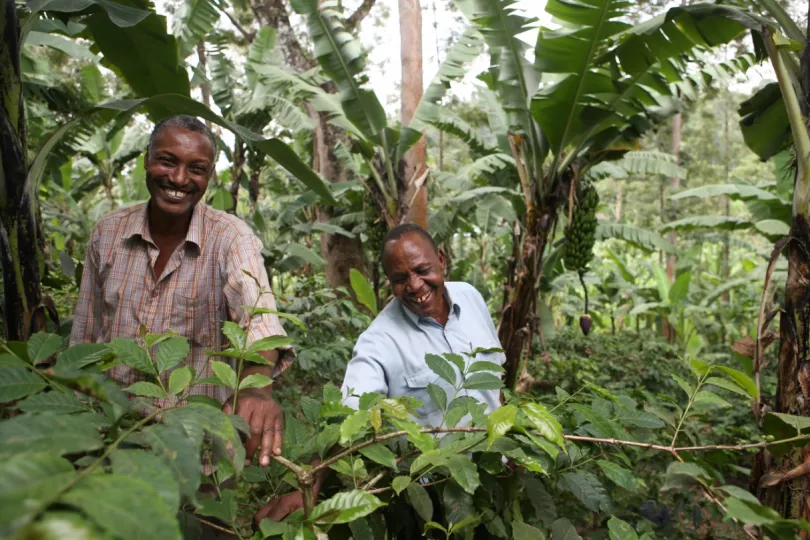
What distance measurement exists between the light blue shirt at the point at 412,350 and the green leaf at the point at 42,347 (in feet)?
3.13

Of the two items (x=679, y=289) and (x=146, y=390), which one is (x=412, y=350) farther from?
(x=679, y=289)

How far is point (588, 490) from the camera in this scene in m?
1.17

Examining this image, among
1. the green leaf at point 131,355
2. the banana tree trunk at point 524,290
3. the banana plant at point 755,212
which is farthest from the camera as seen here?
the banana plant at point 755,212

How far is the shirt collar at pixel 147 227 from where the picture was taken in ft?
6.08

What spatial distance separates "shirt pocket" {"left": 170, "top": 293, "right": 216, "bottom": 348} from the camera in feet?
6.10

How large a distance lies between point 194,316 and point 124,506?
1.51 m

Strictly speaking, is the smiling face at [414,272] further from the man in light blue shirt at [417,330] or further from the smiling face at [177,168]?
the smiling face at [177,168]

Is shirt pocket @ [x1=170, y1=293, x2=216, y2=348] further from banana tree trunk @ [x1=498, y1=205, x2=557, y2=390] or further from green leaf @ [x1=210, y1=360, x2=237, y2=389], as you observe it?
banana tree trunk @ [x1=498, y1=205, x2=557, y2=390]

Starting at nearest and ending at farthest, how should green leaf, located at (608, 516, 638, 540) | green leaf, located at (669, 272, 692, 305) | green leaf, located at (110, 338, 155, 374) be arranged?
green leaf, located at (110, 338, 155, 374), green leaf, located at (608, 516, 638, 540), green leaf, located at (669, 272, 692, 305)

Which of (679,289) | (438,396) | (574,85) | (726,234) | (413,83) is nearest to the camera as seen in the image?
(438,396)

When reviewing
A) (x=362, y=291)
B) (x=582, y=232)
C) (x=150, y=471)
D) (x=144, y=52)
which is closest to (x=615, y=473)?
(x=150, y=471)

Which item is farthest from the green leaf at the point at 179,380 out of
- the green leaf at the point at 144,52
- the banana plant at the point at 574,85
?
the banana plant at the point at 574,85

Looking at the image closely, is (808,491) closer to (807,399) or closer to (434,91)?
(807,399)

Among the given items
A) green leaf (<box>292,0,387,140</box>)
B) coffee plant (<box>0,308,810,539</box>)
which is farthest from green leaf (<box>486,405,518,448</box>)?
green leaf (<box>292,0,387,140</box>)
